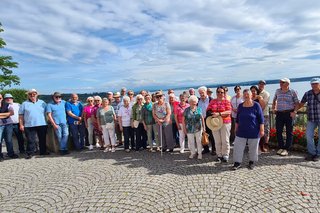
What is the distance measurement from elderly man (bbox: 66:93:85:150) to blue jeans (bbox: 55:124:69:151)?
0.95ft

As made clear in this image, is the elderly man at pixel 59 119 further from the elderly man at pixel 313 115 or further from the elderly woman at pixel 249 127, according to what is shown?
the elderly man at pixel 313 115

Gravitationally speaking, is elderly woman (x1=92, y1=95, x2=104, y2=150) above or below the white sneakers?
above

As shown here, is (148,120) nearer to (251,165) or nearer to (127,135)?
(127,135)

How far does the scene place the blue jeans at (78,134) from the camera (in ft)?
29.8

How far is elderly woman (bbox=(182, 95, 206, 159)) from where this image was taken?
23.2 feet

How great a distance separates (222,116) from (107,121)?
4.00m

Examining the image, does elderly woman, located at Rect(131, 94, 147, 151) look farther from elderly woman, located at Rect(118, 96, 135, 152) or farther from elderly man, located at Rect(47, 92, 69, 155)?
elderly man, located at Rect(47, 92, 69, 155)

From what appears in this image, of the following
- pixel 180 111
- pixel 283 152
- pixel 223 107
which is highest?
pixel 223 107

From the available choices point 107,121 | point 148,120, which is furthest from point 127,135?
point 148,120

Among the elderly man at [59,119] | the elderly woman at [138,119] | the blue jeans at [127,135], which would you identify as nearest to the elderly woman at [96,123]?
the elderly man at [59,119]

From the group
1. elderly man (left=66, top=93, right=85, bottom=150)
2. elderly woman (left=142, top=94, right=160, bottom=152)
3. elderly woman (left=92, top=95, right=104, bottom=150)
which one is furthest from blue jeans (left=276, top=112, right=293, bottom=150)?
elderly man (left=66, top=93, right=85, bottom=150)

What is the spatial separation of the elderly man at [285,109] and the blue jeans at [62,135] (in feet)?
22.0

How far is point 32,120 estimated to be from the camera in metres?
8.38

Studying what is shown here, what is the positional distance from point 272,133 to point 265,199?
13.2 feet
